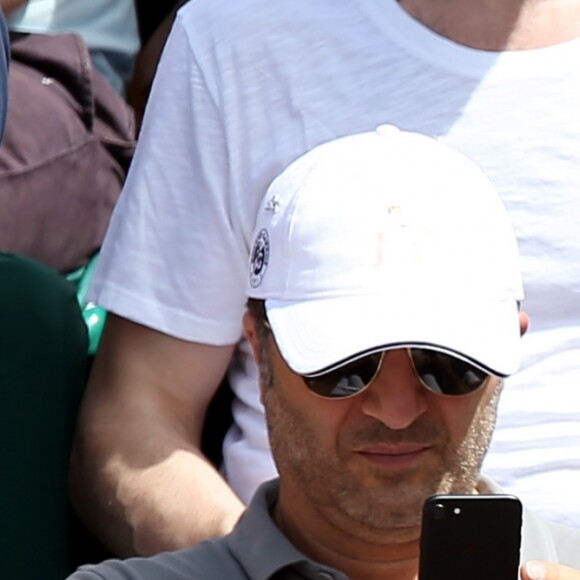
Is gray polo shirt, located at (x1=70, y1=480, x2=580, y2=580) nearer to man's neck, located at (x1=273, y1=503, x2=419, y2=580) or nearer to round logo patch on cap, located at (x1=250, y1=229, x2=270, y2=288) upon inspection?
man's neck, located at (x1=273, y1=503, x2=419, y2=580)

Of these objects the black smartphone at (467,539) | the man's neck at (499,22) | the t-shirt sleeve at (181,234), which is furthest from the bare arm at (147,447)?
the black smartphone at (467,539)

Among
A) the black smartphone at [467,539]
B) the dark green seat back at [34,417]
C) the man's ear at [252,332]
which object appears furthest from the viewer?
the dark green seat back at [34,417]

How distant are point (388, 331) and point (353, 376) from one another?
0.17ft

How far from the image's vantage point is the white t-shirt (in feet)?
6.22

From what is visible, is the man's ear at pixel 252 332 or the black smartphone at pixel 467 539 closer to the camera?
the black smartphone at pixel 467 539

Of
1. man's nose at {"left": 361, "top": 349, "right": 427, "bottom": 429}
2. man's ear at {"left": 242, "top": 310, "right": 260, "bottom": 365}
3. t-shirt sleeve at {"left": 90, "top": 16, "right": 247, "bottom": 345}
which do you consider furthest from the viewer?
t-shirt sleeve at {"left": 90, "top": 16, "right": 247, "bottom": 345}

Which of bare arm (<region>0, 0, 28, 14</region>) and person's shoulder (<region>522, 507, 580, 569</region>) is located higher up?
bare arm (<region>0, 0, 28, 14</region>)

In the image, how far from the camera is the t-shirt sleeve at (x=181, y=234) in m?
1.95

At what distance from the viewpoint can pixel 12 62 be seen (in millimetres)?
2277

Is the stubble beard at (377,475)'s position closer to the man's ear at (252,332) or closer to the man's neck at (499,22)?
the man's ear at (252,332)

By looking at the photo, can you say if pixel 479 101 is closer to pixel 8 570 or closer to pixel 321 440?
pixel 321 440

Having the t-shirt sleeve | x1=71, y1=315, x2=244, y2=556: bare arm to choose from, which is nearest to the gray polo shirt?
x1=71, y1=315, x2=244, y2=556: bare arm

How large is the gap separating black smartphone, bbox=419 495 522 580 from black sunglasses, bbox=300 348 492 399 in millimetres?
215

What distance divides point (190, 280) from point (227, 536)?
0.42 meters
